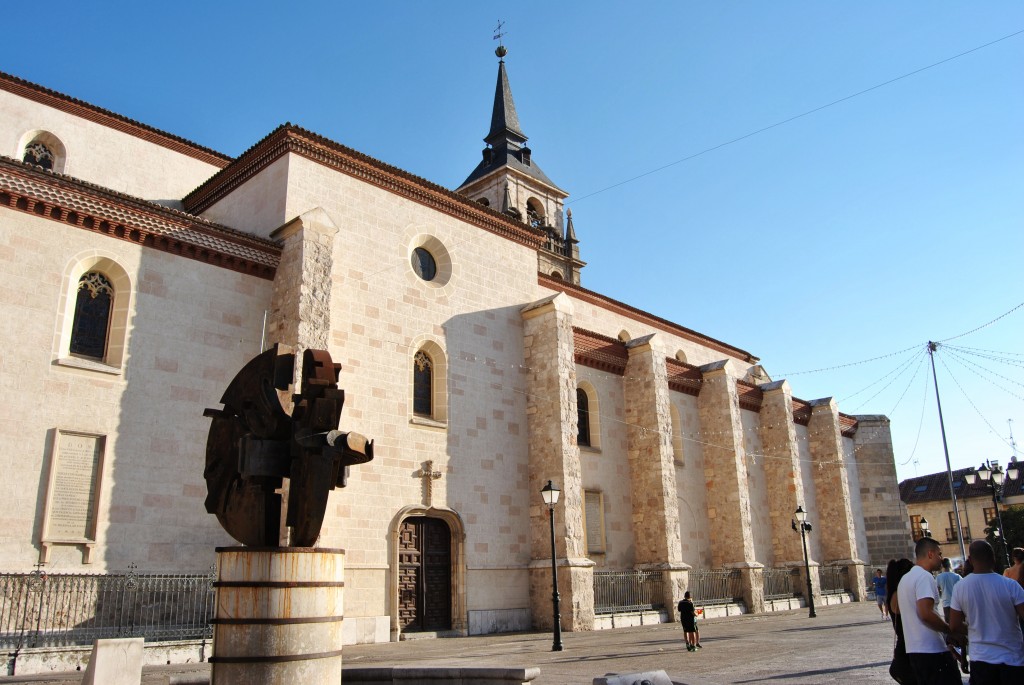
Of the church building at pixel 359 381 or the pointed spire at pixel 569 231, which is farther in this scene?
the pointed spire at pixel 569 231

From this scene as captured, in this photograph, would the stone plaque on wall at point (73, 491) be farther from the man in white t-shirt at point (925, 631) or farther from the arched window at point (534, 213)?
→ the arched window at point (534, 213)

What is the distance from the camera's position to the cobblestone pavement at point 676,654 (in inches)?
411

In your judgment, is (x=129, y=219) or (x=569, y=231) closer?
(x=129, y=219)

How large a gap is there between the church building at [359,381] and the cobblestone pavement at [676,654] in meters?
2.13

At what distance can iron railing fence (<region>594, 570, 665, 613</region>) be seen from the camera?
2128 centimetres

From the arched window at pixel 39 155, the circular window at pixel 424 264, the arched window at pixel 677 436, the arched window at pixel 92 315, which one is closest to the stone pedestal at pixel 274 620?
the arched window at pixel 92 315

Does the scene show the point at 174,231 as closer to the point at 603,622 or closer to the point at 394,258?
the point at 394,258

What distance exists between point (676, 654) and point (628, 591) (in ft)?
27.4

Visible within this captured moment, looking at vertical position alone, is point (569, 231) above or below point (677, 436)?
A: above

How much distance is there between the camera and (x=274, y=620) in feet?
19.9

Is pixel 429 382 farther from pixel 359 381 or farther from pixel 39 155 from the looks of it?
pixel 39 155

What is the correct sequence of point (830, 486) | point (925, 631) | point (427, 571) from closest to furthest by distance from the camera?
point (925, 631), point (427, 571), point (830, 486)

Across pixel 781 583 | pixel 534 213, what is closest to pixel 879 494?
pixel 781 583

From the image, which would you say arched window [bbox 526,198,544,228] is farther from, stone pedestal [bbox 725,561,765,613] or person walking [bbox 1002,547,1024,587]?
person walking [bbox 1002,547,1024,587]
